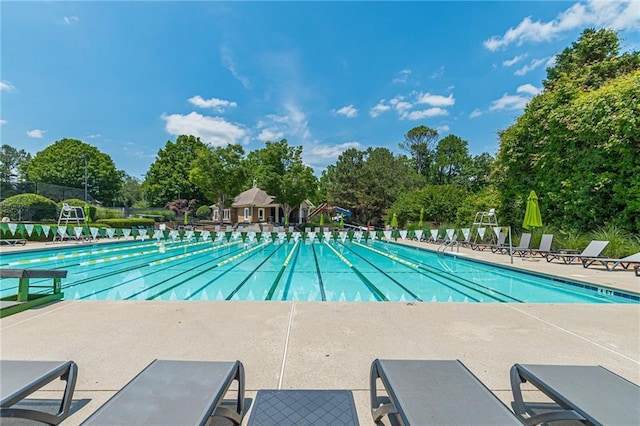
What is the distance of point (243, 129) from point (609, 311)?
36.7 m

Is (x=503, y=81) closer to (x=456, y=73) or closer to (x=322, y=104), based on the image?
(x=456, y=73)

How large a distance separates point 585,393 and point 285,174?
30717 mm

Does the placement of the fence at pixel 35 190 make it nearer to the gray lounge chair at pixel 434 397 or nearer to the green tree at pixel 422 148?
the gray lounge chair at pixel 434 397

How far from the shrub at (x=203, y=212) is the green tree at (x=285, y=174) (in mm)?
13029

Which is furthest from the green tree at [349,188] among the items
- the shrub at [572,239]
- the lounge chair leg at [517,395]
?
the lounge chair leg at [517,395]

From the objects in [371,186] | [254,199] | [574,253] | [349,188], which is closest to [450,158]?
[371,186]

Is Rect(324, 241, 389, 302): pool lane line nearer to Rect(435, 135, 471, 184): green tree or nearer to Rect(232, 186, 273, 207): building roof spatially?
Rect(232, 186, 273, 207): building roof

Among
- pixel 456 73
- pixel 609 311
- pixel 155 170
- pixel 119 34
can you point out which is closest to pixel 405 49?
pixel 456 73

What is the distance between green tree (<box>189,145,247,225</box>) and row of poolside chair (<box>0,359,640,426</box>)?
28618mm

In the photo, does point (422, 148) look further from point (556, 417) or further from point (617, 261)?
point (556, 417)

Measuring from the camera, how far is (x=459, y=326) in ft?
12.5

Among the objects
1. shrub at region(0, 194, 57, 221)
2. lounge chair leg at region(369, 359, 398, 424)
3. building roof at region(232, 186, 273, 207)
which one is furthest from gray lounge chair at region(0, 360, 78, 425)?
building roof at region(232, 186, 273, 207)

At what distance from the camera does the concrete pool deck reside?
99.8 inches

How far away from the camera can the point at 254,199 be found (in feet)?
124
